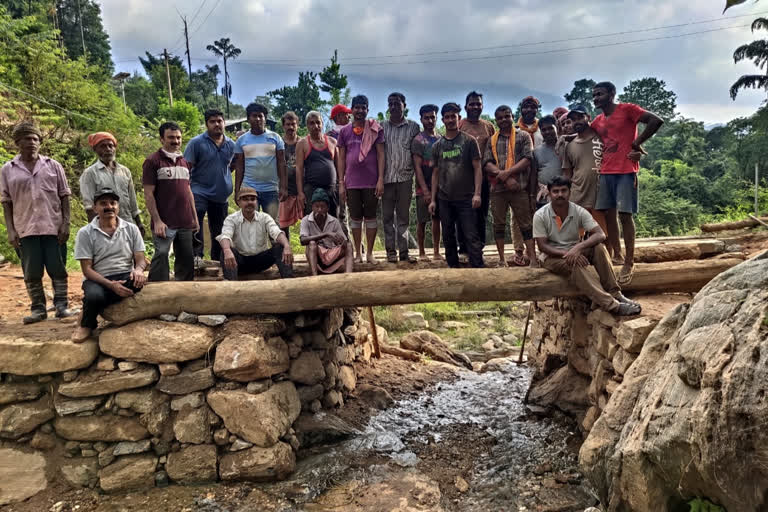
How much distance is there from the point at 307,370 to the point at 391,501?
162 cm

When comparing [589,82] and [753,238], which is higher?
[589,82]

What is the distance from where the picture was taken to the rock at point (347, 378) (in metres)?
6.27

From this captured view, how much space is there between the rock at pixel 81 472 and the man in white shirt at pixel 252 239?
2.07 m

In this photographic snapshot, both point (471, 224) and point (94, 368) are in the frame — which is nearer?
point (94, 368)

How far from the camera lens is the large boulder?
2.27 m

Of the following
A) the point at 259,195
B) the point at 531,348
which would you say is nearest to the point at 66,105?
the point at 259,195

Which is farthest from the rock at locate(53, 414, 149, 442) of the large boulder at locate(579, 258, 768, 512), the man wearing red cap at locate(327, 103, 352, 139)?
the man wearing red cap at locate(327, 103, 352, 139)

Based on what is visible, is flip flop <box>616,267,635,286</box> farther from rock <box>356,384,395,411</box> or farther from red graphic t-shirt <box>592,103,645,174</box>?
rock <box>356,384,395,411</box>

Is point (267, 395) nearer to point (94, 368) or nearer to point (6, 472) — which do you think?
point (94, 368)

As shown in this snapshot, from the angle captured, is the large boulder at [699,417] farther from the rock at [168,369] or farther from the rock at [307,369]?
the rock at [168,369]

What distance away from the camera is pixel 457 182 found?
5.30 m

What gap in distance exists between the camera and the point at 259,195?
228 inches

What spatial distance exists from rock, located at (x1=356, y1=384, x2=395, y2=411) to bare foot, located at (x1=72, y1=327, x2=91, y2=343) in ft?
11.1

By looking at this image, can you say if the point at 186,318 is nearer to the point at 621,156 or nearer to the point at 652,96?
the point at 621,156
